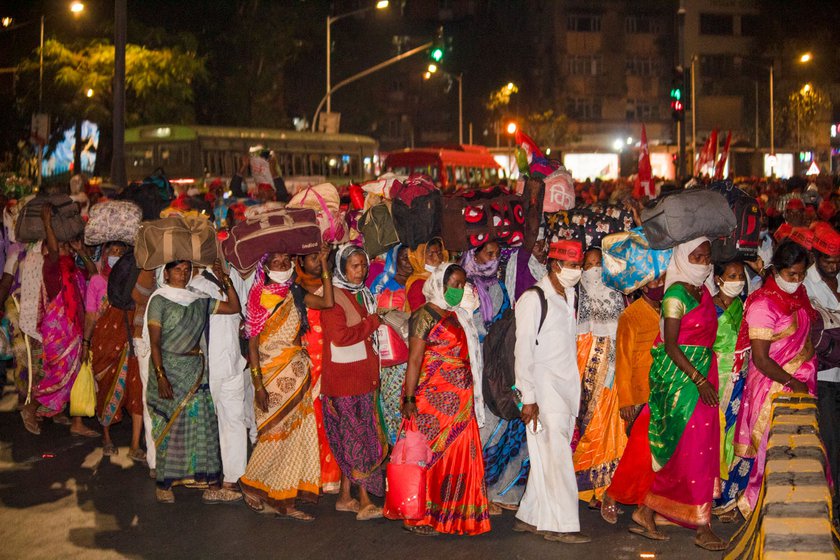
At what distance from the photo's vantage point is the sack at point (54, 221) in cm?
967

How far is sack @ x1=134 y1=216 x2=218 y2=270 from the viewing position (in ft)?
23.7

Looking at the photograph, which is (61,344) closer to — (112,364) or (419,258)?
(112,364)

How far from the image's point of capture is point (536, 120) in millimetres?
65250

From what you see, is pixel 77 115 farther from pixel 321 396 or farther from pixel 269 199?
pixel 321 396

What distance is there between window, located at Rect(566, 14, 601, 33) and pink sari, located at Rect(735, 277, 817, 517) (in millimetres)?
64279

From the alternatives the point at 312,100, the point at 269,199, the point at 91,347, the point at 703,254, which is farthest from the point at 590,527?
the point at 312,100

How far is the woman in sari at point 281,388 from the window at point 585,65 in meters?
63.8

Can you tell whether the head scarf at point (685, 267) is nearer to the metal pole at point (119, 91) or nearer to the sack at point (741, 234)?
the sack at point (741, 234)

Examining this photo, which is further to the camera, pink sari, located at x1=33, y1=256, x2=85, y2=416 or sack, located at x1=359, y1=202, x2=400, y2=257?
pink sari, located at x1=33, y1=256, x2=85, y2=416

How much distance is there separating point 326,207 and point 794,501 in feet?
14.4

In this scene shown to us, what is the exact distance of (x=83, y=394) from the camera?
9711mm

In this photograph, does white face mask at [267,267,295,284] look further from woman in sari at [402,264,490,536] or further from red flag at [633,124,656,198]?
red flag at [633,124,656,198]

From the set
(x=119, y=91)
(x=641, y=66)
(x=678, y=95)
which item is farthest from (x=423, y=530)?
(x=641, y=66)

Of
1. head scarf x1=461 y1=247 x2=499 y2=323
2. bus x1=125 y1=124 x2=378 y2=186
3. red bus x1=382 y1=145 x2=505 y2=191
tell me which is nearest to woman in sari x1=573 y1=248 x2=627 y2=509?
head scarf x1=461 y1=247 x2=499 y2=323
